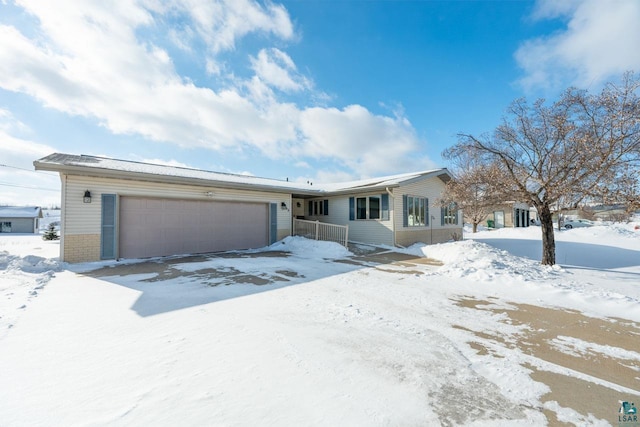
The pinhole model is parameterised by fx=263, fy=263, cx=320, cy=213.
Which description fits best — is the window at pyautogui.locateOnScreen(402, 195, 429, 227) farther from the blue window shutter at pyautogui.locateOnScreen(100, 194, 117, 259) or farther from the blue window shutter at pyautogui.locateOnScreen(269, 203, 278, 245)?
the blue window shutter at pyautogui.locateOnScreen(100, 194, 117, 259)

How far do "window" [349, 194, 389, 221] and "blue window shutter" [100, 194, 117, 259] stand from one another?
32.3 ft

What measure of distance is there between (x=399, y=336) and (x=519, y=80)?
11.3 meters

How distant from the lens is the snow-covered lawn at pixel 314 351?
1965 mm

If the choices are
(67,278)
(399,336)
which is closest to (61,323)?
(67,278)

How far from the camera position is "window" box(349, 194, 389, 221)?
12.5 meters

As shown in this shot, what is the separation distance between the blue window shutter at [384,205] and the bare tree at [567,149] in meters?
3.95

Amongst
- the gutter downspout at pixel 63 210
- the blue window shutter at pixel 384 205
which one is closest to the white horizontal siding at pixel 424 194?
the blue window shutter at pixel 384 205

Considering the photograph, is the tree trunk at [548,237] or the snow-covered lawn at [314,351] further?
the tree trunk at [548,237]

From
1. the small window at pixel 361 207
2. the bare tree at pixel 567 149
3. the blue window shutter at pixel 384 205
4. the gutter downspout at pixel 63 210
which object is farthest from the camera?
the small window at pixel 361 207

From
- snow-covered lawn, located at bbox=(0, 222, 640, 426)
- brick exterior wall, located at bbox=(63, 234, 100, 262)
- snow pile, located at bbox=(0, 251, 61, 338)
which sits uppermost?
brick exterior wall, located at bbox=(63, 234, 100, 262)

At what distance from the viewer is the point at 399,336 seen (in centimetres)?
330

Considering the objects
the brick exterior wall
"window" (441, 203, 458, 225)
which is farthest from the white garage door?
"window" (441, 203, 458, 225)

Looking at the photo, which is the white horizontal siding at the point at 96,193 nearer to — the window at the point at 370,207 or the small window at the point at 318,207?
the small window at the point at 318,207

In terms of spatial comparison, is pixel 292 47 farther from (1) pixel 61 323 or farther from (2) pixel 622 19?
(1) pixel 61 323
